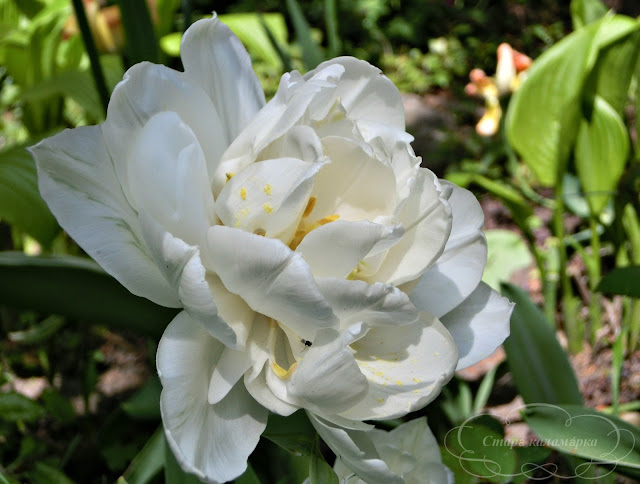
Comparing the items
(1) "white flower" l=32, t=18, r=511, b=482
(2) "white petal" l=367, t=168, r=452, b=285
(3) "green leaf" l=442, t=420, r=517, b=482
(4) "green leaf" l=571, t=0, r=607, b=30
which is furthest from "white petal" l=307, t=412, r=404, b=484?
(4) "green leaf" l=571, t=0, r=607, b=30

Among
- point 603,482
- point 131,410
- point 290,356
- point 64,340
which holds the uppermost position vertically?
point 290,356

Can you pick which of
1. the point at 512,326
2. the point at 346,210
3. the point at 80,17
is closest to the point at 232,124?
the point at 346,210

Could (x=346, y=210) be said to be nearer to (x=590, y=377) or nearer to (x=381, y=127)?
(x=381, y=127)

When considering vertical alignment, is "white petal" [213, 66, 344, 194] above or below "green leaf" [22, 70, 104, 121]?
above

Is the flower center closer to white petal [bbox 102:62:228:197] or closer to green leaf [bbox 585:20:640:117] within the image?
white petal [bbox 102:62:228:197]

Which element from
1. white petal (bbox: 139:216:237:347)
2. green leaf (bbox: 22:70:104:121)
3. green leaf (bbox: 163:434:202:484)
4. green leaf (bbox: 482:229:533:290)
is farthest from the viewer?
green leaf (bbox: 482:229:533:290)
